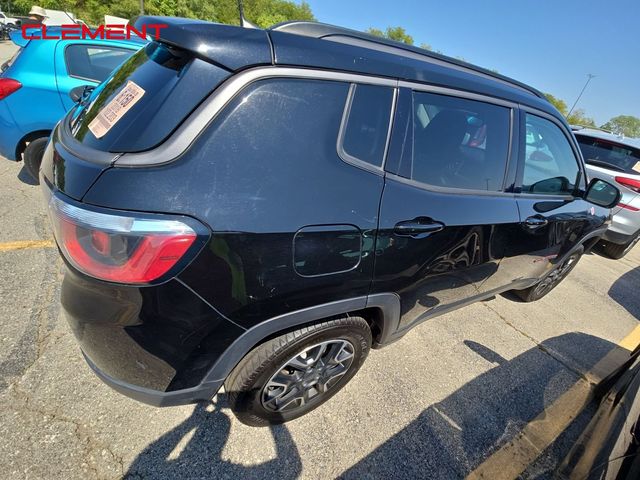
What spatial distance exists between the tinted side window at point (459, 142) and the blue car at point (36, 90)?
11.6 feet

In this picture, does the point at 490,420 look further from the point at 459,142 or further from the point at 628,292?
the point at 628,292

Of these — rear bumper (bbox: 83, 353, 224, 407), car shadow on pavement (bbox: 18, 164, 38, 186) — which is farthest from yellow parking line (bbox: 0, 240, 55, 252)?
rear bumper (bbox: 83, 353, 224, 407)

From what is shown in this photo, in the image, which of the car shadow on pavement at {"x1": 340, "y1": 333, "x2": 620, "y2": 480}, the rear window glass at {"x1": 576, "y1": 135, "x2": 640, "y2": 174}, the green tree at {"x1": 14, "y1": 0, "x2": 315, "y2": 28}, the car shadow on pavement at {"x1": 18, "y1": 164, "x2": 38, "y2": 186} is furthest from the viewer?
the green tree at {"x1": 14, "y1": 0, "x2": 315, "y2": 28}

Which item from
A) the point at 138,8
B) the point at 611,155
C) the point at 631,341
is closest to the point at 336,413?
the point at 631,341

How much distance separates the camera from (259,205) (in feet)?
3.85

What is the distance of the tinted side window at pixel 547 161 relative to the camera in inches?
91.3

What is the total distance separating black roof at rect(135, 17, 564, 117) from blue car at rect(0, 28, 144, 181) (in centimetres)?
272

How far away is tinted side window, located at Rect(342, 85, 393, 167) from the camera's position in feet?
4.48

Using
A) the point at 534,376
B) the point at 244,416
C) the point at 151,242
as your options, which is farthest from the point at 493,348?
the point at 151,242

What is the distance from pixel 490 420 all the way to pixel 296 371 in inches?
55.0

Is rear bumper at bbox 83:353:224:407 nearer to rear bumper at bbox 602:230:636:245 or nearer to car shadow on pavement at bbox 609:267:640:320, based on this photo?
car shadow on pavement at bbox 609:267:640:320

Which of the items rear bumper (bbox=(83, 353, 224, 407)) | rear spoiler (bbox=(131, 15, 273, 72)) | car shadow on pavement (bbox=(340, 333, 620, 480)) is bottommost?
car shadow on pavement (bbox=(340, 333, 620, 480))

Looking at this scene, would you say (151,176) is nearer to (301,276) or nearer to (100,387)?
(301,276)

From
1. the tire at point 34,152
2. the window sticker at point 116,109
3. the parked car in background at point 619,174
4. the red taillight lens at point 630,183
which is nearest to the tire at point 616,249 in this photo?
the parked car in background at point 619,174
